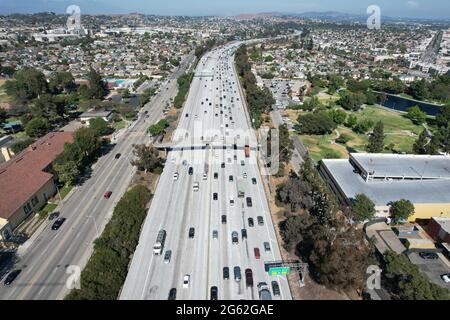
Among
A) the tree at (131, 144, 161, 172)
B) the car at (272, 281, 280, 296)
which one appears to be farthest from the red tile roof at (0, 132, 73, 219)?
the car at (272, 281, 280, 296)

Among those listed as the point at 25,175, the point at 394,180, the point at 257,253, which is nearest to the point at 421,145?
the point at 394,180

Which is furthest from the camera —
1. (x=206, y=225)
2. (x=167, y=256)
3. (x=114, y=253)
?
(x=206, y=225)

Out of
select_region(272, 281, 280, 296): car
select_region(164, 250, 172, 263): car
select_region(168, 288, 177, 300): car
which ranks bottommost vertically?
select_region(272, 281, 280, 296): car

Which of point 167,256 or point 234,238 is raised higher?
point 167,256

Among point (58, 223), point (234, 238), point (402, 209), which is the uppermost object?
point (58, 223)

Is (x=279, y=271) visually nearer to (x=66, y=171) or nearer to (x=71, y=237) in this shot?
(x=71, y=237)

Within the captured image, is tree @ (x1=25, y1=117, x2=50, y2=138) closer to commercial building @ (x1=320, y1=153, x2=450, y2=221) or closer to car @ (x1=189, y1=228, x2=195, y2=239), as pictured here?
car @ (x1=189, y1=228, x2=195, y2=239)

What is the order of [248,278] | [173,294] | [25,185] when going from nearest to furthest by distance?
[173,294] → [248,278] → [25,185]
